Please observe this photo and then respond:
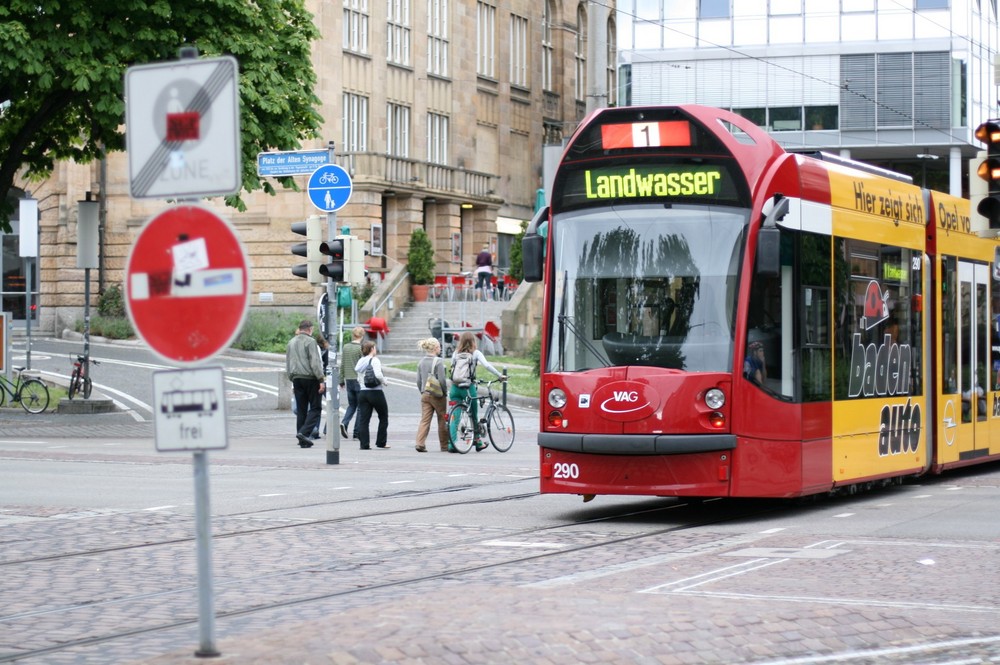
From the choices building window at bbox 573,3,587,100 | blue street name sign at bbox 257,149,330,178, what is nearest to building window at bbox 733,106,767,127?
building window at bbox 573,3,587,100

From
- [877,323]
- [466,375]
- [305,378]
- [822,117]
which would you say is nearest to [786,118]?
[822,117]

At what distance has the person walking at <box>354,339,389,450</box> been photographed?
2545 cm

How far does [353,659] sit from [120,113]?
75.8ft

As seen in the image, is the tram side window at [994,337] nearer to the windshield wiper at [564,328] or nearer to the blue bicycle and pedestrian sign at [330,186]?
the windshield wiper at [564,328]

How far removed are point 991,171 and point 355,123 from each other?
43.5 metres

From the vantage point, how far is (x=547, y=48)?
245 ft

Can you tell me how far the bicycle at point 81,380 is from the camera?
33062 mm

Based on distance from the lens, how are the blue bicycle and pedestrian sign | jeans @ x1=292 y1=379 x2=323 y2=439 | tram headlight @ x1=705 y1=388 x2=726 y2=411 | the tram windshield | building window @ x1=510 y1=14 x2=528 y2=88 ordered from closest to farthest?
tram headlight @ x1=705 y1=388 x2=726 y2=411 < the tram windshield < the blue bicycle and pedestrian sign < jeans @ x1=292 y1=379 x2=323 y2=439 < building window @ x1=510 y1=14 x2=528 y2=88

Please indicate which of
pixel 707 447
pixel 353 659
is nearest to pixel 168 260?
pixel 353 659

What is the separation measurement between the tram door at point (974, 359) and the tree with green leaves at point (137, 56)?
Result: 1245 cm

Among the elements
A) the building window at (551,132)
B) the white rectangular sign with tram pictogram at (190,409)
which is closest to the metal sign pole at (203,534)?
the white rectangular sign with tram pictogram at (190,409)

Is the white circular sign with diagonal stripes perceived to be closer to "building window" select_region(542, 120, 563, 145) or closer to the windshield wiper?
the windshield wiper

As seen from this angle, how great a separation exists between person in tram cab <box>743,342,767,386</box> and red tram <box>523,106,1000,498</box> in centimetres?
2

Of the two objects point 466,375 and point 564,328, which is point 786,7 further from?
point 564,328
